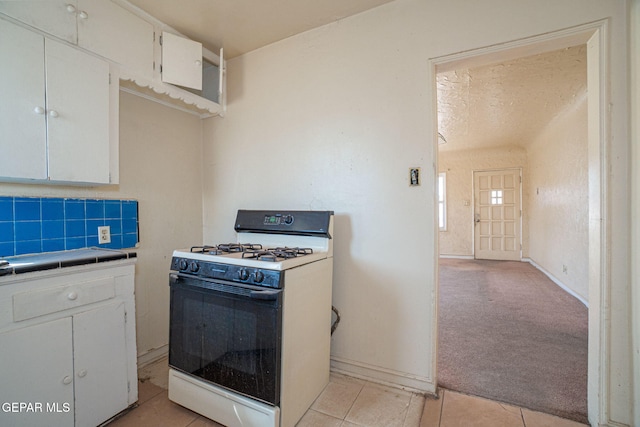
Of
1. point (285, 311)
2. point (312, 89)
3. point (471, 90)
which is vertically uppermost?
point (471, 90)

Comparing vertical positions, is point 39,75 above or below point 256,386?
above

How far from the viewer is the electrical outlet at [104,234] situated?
6.08ft

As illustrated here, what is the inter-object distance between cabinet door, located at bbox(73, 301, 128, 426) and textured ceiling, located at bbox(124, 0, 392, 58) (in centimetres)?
184

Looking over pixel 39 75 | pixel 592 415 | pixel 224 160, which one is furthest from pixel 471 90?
pixel 39 75

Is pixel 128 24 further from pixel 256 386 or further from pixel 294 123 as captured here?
pixel 256 386

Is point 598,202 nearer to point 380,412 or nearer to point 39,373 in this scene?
point 380,412

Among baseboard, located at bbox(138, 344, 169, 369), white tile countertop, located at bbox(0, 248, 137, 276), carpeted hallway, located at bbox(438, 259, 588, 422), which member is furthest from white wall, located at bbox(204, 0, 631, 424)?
baseboard, located at bbox(138, 344, 169, 369)

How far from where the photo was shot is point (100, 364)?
4.71 ft

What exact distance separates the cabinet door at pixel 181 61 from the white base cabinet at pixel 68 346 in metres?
1.29

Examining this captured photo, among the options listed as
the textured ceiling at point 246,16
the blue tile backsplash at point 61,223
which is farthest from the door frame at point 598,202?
the blue tile backsplash at point 61,223

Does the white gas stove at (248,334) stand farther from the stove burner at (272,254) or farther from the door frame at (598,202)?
the door frame at (598,202)

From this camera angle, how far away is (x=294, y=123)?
2.15m

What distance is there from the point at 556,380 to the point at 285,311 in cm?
190

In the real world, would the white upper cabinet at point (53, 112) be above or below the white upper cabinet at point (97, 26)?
below
